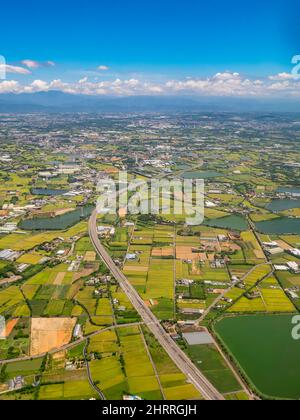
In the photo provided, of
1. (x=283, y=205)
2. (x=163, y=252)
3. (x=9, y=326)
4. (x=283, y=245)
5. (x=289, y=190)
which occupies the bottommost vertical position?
(x=9, y=326)

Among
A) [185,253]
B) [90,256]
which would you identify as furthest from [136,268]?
[185,253]

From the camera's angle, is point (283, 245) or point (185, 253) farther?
point (283, 245)

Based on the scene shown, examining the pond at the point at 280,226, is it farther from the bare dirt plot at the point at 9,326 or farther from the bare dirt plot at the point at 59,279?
the bare dirt plot at the point at 9,326

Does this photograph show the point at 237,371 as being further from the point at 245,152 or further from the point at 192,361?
the point at 245,152

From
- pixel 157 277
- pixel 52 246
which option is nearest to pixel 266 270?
pixel 157 277

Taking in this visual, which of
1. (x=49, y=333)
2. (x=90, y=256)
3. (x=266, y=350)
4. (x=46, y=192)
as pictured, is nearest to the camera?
(x=266, y=350)

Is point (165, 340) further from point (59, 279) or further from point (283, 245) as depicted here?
point (283, 245)

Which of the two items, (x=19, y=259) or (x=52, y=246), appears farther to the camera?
(x=52, y=246)

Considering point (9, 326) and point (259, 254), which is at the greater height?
point (259, 254)
